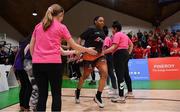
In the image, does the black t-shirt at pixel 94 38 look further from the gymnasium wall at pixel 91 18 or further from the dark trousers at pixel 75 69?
the gymnasium wall at pixel 91 18

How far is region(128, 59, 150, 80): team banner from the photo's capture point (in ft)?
36.9

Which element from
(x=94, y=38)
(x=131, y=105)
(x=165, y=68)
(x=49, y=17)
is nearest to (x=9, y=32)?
(x=165, y=68)

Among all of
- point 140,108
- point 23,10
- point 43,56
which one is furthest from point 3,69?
point 23,10

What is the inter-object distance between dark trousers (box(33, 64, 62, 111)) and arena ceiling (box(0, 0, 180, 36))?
14.0 metres

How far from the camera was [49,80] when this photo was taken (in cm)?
328

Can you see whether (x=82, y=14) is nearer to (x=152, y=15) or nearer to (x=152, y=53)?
(x=152, y=15)

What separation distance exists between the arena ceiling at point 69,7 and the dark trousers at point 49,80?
14002 millimetres

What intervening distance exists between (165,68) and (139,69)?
1.07 meters

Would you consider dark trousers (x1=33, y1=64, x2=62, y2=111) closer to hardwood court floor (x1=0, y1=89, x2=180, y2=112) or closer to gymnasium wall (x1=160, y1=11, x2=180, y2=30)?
hardwood court floor (x1=0, y1=89, x2=180, y2=112)

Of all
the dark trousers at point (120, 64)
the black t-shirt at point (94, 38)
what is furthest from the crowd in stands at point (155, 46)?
the black t-shirt at point (94, 38)

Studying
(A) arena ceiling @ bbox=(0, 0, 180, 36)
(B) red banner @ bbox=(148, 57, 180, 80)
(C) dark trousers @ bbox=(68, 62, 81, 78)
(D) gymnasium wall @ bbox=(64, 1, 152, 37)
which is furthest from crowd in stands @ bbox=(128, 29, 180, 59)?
(D) gymnasium wall @ bbox=(64, 1, 152, 37)

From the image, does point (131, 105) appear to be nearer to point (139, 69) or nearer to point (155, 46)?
point (139, 69)

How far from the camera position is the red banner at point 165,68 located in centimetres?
1070

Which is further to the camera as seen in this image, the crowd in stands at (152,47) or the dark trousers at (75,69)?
the crowd in stands at (152,47)
